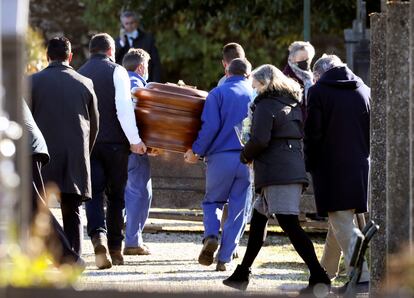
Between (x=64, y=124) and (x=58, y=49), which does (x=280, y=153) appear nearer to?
(x=64, y=124)

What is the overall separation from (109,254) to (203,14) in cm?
1231

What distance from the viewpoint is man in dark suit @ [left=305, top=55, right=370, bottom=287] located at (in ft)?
33.2

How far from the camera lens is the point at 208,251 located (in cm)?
1123

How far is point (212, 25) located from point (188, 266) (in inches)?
510

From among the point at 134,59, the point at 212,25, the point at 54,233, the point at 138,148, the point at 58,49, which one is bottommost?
the point at 212,25

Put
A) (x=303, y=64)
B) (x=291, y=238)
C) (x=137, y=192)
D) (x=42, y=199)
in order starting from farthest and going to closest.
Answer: (x=303, y=64), (x=137, y=192), (x=291, y=238), (x=42, y=199)

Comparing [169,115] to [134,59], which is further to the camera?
[134,59]

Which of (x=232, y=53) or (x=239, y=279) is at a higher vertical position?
(x=232, y=53)

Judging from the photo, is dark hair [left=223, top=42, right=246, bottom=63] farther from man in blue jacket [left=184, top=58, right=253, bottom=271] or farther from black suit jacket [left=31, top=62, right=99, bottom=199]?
black suit jacket [left=31, top=62, right=99, bottom=199]

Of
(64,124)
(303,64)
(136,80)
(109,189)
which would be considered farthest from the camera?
(303,64)

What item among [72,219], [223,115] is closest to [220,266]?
[223,115]

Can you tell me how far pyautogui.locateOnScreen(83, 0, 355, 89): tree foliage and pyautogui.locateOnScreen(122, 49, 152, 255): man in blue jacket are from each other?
9.61 m

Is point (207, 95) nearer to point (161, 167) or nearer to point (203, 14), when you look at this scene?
point (161, 167)

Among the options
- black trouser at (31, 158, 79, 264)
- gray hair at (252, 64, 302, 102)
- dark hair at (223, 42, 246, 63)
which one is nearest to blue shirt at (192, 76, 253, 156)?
dark hair at (223, 42, 246, 63)
